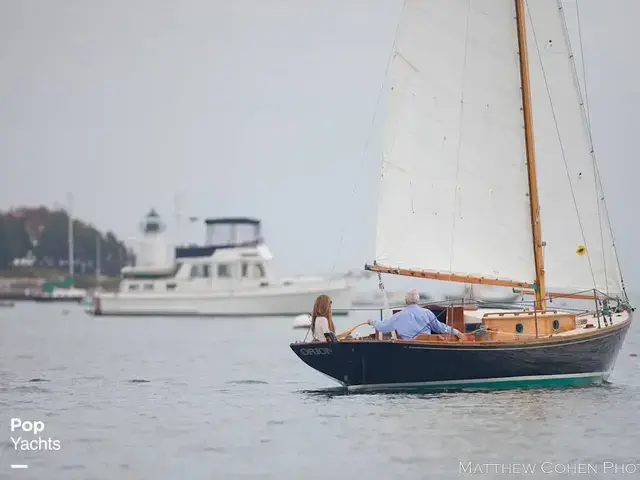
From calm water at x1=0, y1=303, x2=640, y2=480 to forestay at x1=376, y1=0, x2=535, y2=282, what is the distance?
3.91m

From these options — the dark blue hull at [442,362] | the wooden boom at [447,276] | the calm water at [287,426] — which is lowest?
the calm water at [287,426]

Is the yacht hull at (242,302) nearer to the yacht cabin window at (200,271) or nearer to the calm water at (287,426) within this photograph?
the yacht cabin window at (200,271)

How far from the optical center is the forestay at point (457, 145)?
108ft

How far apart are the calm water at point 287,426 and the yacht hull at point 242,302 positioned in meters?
56.1

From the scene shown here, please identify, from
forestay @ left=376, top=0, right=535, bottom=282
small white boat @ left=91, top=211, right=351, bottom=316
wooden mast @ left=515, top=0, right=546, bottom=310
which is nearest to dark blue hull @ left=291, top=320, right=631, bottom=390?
wooden mast @ left=515, top=0, right=546, bottom=310

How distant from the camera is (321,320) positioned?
1204 inches

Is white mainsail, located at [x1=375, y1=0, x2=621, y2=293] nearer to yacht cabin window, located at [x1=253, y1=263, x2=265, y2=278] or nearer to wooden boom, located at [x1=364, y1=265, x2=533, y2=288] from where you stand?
wooden boom, located at [x1=364, y1=265, x2=533, y2=288]

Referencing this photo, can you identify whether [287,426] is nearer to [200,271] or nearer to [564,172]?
[564,172]

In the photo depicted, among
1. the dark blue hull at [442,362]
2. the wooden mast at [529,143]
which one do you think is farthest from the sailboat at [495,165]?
the dark blue hull at [442,362]

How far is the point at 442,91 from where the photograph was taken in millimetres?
33438

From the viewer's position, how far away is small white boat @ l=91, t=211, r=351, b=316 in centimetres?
9994

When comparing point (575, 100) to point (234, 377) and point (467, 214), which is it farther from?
point (234, 377)

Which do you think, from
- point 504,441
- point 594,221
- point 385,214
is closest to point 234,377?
point 385,214

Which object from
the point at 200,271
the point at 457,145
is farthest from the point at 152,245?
the point at 457,145
